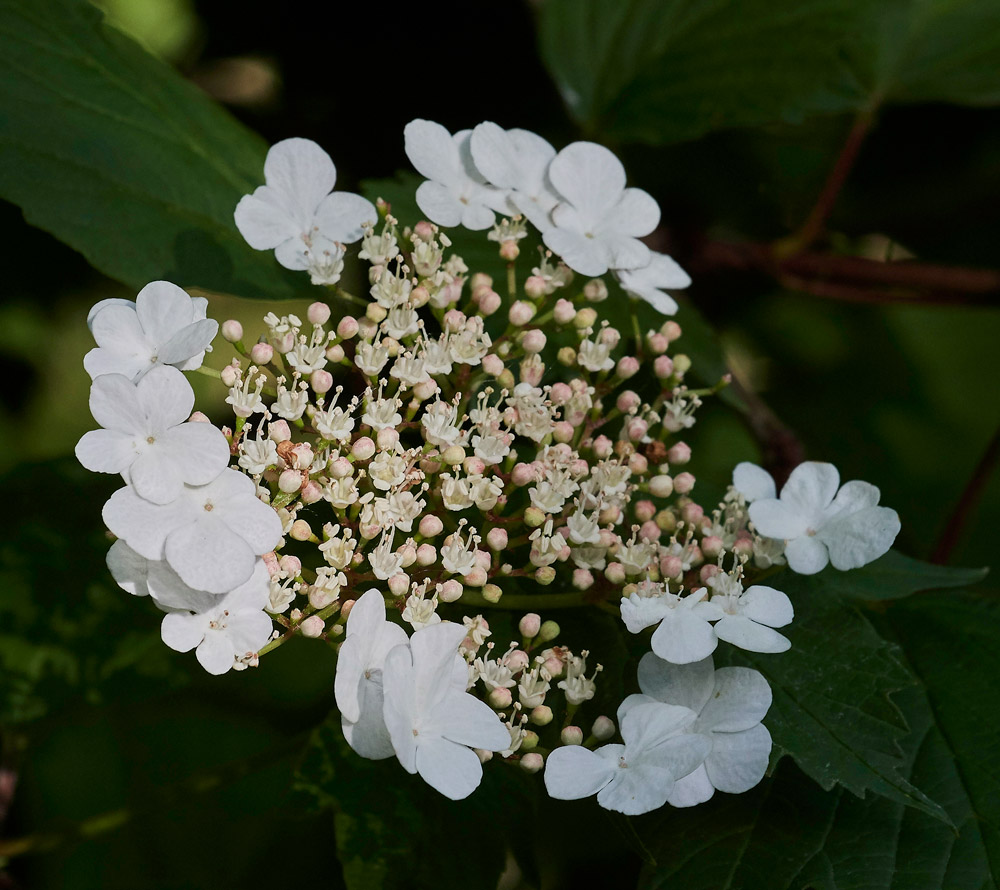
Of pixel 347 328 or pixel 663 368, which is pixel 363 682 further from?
pixel 663 368

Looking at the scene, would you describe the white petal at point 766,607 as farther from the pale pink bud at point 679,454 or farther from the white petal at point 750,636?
the pale pink bud at point 679,454

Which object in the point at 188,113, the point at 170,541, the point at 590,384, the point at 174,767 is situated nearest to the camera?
the point at 170,541

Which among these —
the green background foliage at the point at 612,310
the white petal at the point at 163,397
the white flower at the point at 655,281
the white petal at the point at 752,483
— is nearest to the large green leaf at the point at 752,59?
the green background foliage at the point at 612,310

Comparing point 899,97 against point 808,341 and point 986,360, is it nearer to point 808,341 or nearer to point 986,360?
point 808,341

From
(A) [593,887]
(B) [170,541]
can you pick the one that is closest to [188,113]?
(B) [170,541]

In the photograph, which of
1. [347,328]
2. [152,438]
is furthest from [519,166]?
[152,438]

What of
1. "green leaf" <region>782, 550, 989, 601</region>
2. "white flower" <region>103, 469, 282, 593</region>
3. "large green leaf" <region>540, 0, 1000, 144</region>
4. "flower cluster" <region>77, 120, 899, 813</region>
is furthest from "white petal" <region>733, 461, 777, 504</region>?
"large green leaf" <region>540, 0, 1000, 144</region>
